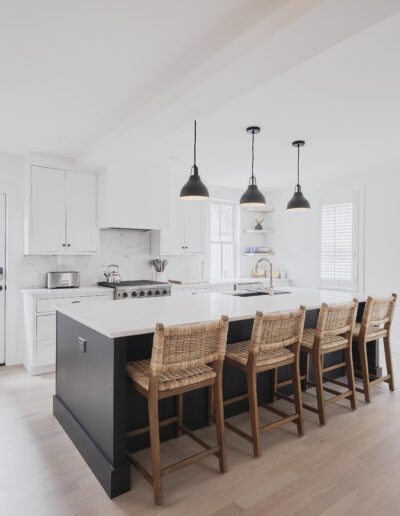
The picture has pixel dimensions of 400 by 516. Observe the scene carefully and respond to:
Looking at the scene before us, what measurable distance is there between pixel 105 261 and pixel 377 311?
3510 millimetres

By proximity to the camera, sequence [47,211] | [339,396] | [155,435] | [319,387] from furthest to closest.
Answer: [47,211] → [339,396] → [319,387] → [155,435]

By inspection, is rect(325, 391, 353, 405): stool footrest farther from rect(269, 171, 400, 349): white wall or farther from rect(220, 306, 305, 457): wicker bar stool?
rect(269, 171, 400, 349): white wall

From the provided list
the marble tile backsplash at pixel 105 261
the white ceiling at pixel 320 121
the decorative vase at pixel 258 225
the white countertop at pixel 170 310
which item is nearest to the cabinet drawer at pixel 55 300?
the marble tile backsplash at pixel 105 261

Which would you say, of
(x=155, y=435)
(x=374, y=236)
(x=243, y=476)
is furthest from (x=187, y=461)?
(x=374, y=236)

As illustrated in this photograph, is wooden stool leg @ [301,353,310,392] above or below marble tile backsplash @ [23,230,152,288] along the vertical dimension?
below

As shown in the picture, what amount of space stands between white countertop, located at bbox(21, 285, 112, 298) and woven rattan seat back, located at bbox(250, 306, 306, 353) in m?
2.61

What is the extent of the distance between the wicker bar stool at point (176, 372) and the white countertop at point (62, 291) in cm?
225

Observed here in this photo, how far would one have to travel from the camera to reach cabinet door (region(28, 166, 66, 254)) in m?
4.33

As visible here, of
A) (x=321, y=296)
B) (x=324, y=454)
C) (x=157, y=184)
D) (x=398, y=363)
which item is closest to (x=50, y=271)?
(x=157, y=184)

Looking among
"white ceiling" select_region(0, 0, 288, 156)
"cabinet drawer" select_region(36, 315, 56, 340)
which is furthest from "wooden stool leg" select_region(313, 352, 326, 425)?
"cabinet drawer" select_region(36, 315, 56, 340)

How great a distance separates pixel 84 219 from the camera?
4664 millimetres

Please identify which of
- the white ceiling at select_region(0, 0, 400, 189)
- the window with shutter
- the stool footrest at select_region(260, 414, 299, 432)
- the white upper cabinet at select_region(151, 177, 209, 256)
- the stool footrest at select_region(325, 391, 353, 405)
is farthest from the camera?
the window with shutter

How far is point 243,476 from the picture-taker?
2209 mm

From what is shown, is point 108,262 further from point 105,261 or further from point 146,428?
point 146,428
